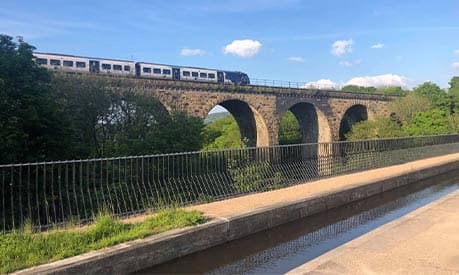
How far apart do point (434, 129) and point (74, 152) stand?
37.0m

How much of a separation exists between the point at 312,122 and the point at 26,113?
3555cm

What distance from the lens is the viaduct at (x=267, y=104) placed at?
29250 millimetres

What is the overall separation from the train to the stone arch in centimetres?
652

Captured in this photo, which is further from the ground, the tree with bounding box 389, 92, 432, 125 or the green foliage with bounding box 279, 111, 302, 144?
the tree with bounding box 389, 92, 432, 125

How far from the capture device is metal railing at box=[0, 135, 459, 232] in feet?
22.9

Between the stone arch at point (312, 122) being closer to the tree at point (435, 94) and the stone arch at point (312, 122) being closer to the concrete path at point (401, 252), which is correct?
the tree at point (435, 94)

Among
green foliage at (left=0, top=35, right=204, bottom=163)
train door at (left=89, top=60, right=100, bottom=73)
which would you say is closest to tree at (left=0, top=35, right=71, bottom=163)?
green foliage at (left=0, top=35, right=204, bottom=163)

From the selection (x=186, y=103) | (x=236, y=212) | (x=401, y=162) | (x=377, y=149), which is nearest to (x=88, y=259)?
(x=236, y=212)

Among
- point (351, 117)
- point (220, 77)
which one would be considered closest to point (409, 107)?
point (351, 117)

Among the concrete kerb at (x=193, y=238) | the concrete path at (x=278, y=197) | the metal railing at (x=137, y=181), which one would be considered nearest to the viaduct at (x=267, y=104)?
the metal railing at (x=137, y=181)

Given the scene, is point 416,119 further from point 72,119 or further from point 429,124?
point 72,119

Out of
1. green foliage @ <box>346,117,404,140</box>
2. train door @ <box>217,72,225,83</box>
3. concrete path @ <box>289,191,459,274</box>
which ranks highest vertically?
train door @ <box>217,72,225,83</box>

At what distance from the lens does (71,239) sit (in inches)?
206

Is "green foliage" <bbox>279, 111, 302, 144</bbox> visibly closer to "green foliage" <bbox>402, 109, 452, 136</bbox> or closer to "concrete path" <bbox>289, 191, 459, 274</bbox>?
"green foliage" <bbox>402, 109, 452, 136</bbox>
